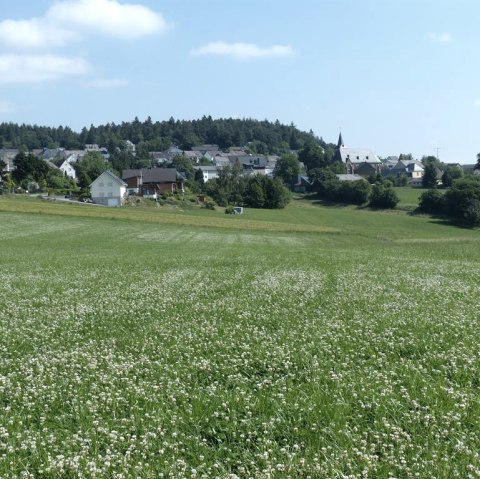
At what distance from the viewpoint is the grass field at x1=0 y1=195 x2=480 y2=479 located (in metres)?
6.85

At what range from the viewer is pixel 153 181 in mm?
160125

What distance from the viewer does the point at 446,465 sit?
631cm

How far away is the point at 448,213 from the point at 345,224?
111 feet

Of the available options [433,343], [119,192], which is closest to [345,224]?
[119,192]

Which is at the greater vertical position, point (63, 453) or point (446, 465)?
point (446, 465)

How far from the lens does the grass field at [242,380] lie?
685 centimetres

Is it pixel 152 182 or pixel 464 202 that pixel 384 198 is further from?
pixel 152 182

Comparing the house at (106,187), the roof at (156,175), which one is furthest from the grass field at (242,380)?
the roof at (156,175)

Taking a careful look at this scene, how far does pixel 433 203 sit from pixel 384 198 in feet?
55.2

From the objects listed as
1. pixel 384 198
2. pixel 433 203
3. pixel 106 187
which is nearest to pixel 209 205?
pixel 106 187

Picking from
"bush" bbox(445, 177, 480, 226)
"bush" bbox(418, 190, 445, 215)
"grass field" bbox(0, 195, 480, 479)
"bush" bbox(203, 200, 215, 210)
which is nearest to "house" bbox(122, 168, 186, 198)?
"bush" bbox(203, 200, 215, 210)

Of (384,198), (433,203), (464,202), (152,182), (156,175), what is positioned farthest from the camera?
(156,175)

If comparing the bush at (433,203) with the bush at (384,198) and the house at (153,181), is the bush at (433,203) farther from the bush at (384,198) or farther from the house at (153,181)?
the house at (153,181)

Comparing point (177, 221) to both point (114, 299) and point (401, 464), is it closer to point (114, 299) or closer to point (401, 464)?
point (114, 299)
